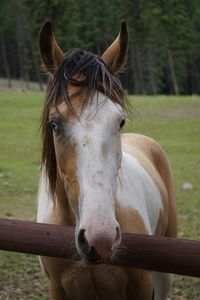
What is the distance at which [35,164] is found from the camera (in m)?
13.5

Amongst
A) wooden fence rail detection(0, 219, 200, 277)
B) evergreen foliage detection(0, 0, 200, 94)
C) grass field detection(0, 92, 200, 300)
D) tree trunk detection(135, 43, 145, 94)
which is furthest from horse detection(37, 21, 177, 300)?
tree trunk detection(135, 43, 145, 94)

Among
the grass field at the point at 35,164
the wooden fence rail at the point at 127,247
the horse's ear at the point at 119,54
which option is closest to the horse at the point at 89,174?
the horse's ear at the point at 119,54

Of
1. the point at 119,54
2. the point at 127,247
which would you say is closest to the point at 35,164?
the point at 119,54

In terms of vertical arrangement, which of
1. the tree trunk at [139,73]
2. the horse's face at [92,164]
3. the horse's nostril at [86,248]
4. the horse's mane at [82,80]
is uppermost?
the horse's mane at [82,80]

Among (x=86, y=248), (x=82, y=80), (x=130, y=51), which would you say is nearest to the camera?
(x=86, y=248)

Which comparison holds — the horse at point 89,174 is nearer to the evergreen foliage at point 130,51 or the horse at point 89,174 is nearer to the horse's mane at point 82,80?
the horse's mane at point 82,80

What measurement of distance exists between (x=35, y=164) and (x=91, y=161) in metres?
11.0

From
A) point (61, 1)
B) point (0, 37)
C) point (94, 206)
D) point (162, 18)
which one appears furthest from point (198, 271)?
point (0, 37)

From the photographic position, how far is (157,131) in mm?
18828

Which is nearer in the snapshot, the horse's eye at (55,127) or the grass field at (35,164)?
the horse's eye at (55,127)

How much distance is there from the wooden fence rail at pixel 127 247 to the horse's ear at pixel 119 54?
984 millimetres

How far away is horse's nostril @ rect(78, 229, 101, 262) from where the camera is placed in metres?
2.45

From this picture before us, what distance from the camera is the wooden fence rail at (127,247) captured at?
9.05ft

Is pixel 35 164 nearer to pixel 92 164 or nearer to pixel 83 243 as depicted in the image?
pixel 92 164
